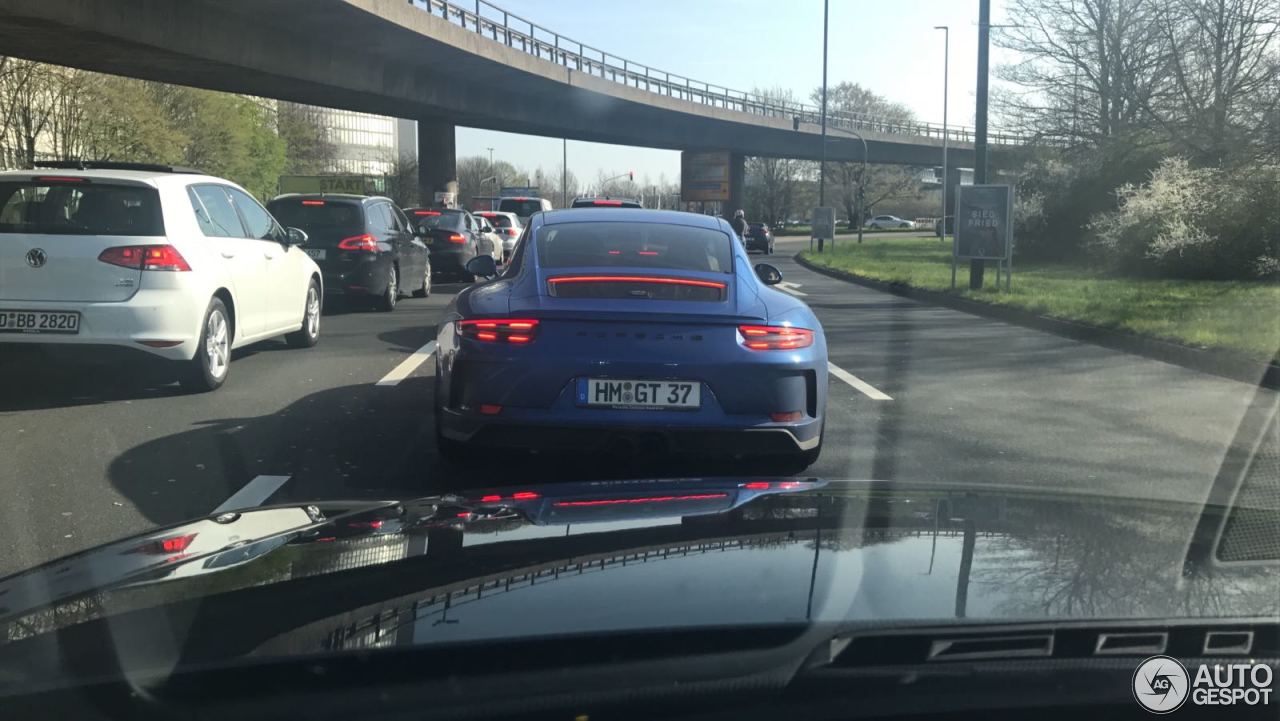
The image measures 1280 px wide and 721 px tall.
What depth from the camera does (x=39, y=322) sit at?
8352mm

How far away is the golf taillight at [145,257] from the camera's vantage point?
848 centimetres

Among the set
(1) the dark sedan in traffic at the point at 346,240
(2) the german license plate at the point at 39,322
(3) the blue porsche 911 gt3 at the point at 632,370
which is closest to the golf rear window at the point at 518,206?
(1) the dark sedan in traffic at the point at 346,240

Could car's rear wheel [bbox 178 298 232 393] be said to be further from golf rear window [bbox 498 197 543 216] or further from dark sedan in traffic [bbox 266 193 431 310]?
golf rear window [bbox 498 197 543 216]

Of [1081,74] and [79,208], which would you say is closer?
[79,208]

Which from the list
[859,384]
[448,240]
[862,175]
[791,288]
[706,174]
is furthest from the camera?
[862,175]

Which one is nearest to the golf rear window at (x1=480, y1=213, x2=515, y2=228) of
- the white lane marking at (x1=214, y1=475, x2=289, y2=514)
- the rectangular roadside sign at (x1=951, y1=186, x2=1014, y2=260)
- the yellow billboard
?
the rectangular roadside sign at (x1=951, y1=186, x2=1014, y2=260)

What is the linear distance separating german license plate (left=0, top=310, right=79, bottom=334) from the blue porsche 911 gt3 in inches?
153

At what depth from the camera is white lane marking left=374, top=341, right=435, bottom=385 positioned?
33.4 ft

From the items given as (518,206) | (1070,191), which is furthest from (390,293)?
(1070,191)

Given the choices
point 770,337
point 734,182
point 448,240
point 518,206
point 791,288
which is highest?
point 734,182

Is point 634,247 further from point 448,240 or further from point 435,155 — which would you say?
point 435,155

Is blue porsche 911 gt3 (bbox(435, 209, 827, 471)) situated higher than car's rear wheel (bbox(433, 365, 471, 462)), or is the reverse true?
blue porsche 911 gt3 (bbox(435, 209, 827, 471))

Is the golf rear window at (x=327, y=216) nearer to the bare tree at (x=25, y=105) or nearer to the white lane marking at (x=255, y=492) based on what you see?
the white lane marking at (x=255, y=492)

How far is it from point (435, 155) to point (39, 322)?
4240cm
